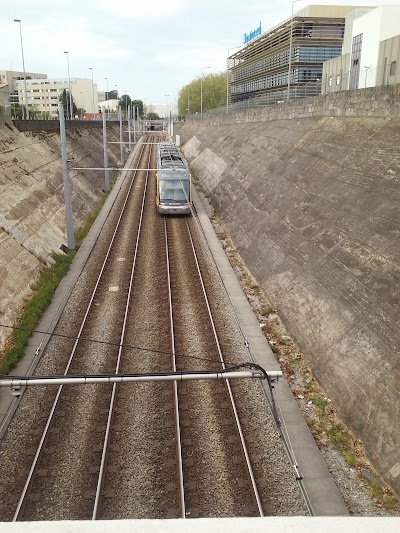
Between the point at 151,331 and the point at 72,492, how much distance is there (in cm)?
708

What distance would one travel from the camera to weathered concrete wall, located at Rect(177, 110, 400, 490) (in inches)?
446

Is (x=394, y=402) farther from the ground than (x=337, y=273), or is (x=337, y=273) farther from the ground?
(x=337, y=273)

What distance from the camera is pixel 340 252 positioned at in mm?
16062

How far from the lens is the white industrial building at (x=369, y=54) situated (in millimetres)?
26000

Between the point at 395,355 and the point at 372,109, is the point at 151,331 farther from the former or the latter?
the point at 372,109

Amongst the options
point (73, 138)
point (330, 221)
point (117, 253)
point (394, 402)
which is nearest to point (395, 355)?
point (394, 402)

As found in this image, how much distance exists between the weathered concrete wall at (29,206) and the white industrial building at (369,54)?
67.7ft

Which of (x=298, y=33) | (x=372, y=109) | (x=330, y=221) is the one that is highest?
(x=298, y=33)

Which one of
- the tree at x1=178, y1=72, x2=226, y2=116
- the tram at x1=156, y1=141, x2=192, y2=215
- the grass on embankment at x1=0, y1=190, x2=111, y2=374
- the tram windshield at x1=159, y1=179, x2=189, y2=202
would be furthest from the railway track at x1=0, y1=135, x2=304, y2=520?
the tree at x1=178, y1=72, x2=226, y2=116

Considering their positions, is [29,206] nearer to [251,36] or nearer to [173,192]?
[173,192]

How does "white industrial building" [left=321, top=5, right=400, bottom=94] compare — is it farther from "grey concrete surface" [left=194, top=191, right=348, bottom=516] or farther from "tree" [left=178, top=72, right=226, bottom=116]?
"tree" [left=178, top=72, right=226, bottom=116]

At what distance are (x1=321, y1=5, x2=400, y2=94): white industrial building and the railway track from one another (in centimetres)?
1839

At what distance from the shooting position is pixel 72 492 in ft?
30.5

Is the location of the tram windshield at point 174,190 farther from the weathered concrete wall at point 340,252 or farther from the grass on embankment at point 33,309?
the grass on embankment at point 33,309
